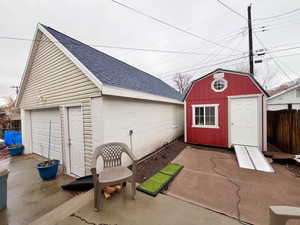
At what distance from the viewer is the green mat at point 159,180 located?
2.64m

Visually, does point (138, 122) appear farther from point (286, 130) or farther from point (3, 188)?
point (286, 130)

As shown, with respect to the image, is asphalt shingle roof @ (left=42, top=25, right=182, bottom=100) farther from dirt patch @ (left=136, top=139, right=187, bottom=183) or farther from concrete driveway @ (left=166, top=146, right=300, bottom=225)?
concrete driveway @ (left=166, top=146, right=300, bottom=225)

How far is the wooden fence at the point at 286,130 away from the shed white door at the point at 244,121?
98 cm

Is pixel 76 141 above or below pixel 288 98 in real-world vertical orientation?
below

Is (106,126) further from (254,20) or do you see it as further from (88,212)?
(254,20)

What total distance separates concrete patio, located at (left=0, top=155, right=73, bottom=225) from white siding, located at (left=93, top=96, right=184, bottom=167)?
71.5 inches

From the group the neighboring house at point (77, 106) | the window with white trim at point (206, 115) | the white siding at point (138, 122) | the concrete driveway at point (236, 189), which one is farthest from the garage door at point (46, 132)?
the window with white trim at point (206, 115)

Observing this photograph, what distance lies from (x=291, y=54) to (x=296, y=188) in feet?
35.9

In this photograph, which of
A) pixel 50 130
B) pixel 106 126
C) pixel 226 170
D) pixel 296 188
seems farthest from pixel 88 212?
pixel 296 188

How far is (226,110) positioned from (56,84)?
24.1ft

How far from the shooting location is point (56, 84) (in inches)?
165

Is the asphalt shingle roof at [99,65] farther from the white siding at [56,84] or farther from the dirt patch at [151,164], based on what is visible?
the dirt patch at [151,164]

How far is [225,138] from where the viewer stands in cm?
568

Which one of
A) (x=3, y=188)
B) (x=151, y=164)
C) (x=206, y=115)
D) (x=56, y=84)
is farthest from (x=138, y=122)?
(x=206, y=115)
